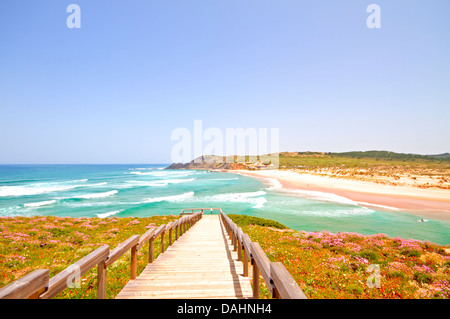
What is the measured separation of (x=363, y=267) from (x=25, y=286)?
894cm

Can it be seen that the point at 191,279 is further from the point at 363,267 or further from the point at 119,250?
the point at 363,267

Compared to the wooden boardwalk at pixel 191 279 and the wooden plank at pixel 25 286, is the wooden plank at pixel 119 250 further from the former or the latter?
the wooden plank at pixel 25 286

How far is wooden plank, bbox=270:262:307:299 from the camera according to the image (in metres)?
2.07

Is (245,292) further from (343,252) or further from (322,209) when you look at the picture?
(322,209)

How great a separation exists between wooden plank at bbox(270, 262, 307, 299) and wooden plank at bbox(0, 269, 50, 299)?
8.23 ft

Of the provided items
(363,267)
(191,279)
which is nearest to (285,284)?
(191,279)

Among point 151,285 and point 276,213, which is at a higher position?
point 151,285

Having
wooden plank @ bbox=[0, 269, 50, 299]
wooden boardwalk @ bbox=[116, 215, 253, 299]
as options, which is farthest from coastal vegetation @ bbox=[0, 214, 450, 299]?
wooden plank @ bbox=[0, 269, 50, 299]

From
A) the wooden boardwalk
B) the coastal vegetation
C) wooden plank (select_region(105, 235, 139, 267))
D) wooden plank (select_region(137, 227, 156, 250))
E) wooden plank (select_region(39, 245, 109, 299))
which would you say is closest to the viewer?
wooden plank (select_region(39, 245, 109, 299))

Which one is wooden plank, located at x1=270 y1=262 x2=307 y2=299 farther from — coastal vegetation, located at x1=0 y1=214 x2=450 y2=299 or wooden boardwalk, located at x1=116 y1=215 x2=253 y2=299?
coastal vegetation, located at x1=0 y1=214 x2=450 y2=299

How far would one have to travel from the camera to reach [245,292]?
419 cm

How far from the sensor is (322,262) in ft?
25.3

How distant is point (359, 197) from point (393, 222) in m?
15.0

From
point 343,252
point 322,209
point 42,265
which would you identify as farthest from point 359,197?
point 42,265
